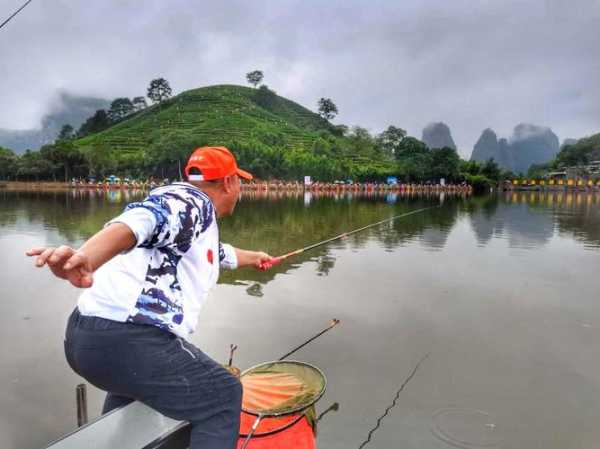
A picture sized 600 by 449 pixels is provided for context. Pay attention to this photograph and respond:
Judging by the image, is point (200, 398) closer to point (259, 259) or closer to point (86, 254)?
point (86, 254)

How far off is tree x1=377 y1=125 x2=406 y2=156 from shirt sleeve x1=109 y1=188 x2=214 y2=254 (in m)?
101

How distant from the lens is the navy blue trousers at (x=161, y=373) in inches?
73.2

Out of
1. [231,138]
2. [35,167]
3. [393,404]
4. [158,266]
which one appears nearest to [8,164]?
[35,167]

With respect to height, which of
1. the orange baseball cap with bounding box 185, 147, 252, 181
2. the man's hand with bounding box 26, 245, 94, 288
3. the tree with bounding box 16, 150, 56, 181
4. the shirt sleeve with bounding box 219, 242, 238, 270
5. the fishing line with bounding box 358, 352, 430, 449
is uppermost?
the tree with bounding box 16, 150, 56, 181

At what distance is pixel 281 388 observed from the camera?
3.44 metres

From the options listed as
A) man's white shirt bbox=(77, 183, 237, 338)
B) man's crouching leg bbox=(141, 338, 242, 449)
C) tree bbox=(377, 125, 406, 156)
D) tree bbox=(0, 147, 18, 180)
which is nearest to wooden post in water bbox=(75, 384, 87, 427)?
man's crouching leg bbox=(141, 338, 242, 449)

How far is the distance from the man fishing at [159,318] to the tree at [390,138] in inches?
3991

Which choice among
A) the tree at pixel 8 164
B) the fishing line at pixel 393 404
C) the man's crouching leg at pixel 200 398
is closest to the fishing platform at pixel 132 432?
the man's crouching leg at pixel 200 398

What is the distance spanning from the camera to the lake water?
12.6 ft

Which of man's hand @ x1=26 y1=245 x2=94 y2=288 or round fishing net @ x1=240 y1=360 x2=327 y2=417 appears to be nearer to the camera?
A: man's hand @ x1=26 y1=245 x2=94 y2=288

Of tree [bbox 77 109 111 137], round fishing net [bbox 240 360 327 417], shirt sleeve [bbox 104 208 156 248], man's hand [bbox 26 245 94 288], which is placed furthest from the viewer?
tree [bbox 77 109 111 137]

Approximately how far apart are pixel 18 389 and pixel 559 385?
521 centimetres

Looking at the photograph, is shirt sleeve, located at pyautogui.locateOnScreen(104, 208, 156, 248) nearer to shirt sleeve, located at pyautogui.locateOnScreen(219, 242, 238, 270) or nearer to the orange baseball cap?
the orange baseball cap

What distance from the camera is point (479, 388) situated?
4484 millimetres
